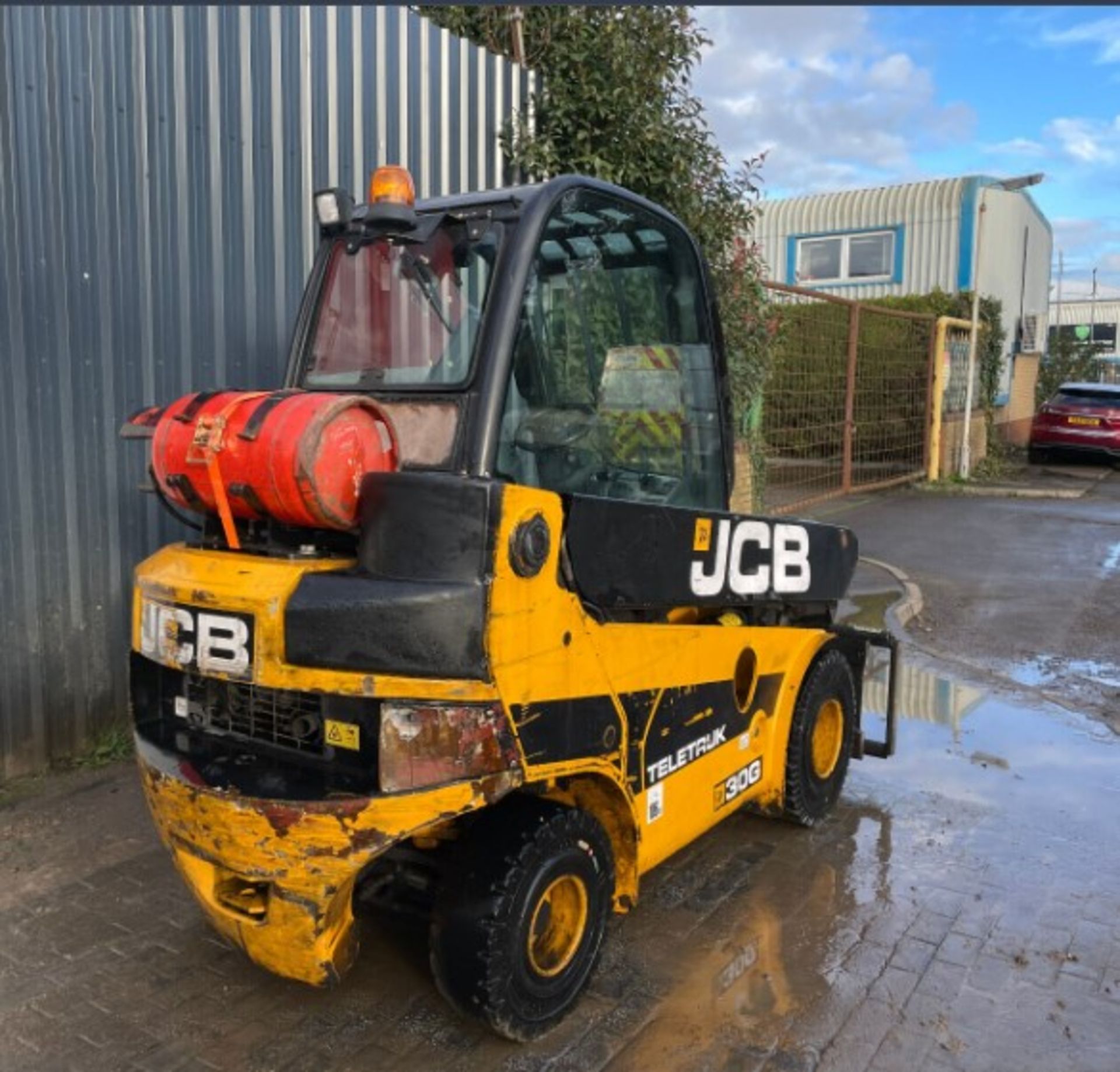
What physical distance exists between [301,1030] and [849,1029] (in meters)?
1.59

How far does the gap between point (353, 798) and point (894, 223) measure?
68.1ft

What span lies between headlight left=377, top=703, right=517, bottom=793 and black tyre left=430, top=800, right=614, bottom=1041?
39 cm

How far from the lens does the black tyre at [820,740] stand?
4148 mm

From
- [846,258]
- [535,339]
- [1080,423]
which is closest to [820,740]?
[535,339]

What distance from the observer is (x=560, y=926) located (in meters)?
2.96

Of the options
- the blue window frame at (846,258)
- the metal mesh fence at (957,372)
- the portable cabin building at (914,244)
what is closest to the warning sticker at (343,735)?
the metal mesh fence at (957,372)

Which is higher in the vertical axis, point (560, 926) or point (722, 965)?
point (560, 926)

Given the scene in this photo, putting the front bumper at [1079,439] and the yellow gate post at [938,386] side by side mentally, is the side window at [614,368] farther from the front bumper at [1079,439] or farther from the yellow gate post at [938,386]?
the front bumper at [1079,439]

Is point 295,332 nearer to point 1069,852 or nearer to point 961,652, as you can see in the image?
point 1069,852

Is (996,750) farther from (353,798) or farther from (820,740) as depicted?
(353,798)

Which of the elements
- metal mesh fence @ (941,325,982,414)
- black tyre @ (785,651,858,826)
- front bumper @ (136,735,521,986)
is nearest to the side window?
front bumper @ (136,735,521,986)

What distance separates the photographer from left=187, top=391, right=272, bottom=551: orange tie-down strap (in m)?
2.63

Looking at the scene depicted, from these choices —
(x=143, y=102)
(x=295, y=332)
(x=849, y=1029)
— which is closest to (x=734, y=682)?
(x=849, y=1029)

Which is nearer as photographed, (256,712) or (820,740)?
(256,712)
